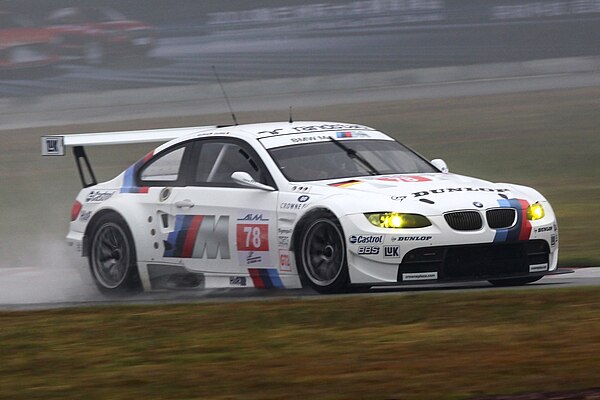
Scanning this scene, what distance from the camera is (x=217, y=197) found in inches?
381

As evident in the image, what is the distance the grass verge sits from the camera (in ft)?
18.9

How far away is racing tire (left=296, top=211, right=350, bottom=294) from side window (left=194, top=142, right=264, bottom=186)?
910mm

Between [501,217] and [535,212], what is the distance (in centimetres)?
39

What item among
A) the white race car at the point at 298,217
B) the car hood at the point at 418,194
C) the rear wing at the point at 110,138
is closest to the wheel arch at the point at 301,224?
the white race car at the point at 298,217

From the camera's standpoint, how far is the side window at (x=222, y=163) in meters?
9.79

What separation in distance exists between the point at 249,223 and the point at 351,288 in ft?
3.23

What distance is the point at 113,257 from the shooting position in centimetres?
1043

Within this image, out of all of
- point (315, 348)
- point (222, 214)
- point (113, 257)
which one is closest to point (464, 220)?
point (222, 214)

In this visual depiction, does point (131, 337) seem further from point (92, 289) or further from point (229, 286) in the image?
point (92, 289)

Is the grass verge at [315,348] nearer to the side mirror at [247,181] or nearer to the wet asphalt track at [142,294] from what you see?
the wet asphalt track at [142,294]

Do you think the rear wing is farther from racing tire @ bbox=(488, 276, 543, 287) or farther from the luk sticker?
racing tire @ bbox=(488, 276, 543, 287)

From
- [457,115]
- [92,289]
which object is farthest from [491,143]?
[92,289]

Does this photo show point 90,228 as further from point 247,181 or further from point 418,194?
point 418,194

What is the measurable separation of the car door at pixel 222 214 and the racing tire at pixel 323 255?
32cm
